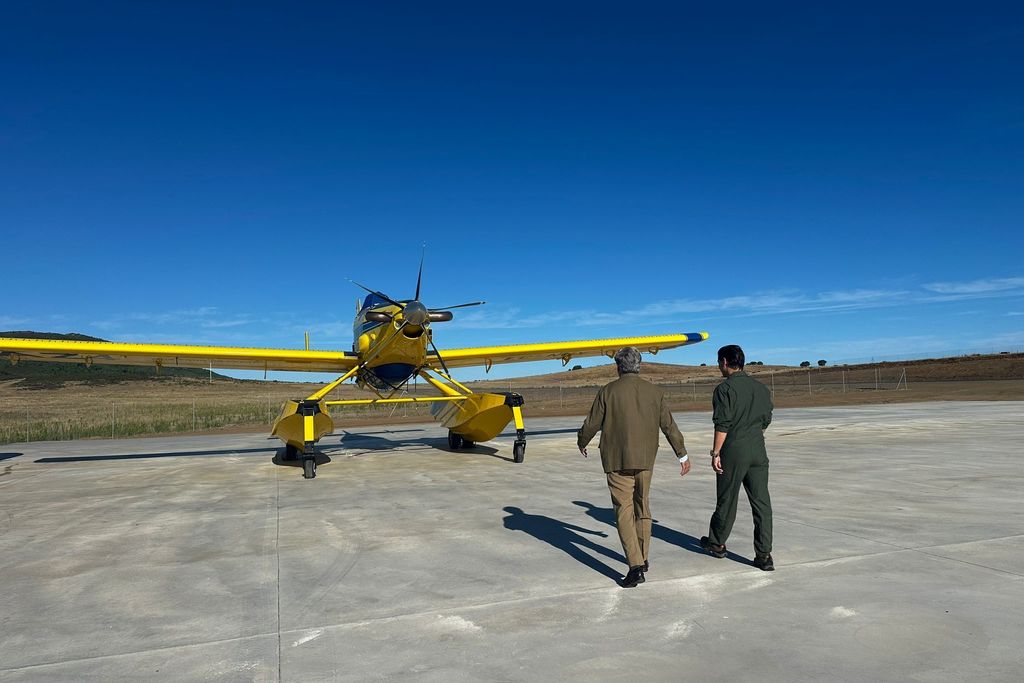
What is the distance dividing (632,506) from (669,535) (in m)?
1.52

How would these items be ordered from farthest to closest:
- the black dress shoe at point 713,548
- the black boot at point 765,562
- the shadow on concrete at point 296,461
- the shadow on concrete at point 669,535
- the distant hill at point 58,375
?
the distant hill at point 58,375, the shadow on concrete at point 296,461, the shadow on concrete at point 669,535, the black dress shoe at point 713,548, the black boot at point 765,562

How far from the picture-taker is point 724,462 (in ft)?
16.6

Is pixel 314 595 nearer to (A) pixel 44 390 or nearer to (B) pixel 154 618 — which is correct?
(B) pixel 154 618

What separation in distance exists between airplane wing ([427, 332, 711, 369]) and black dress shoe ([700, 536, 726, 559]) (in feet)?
37.0

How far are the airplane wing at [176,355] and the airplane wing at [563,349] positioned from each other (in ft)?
9.54

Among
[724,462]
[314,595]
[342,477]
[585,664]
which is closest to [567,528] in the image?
[724,462]

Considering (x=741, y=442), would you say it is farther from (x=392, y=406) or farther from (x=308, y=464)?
(x=392, y=406)

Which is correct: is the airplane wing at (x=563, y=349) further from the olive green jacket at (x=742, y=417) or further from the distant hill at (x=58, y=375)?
the distant hill at (x=58, y=375)

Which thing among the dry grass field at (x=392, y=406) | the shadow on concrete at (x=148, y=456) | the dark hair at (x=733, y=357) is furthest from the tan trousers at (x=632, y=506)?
the shadow on concrete at (x=148, y=456)

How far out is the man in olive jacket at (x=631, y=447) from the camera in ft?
15.2

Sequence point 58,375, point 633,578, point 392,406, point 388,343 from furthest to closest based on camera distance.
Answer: point 58,375 < point 392,406 < point 388,343 < point 633,578

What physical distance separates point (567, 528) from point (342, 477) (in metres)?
5.84

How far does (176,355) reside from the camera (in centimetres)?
1458

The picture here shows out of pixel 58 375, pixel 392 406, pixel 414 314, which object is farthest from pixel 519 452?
pixel 58 375
